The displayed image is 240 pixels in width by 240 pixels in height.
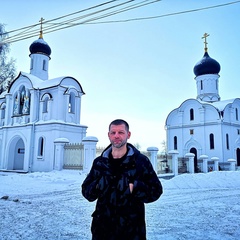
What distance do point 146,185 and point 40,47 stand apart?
77.7 feet

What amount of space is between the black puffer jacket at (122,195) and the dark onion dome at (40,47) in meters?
23.3

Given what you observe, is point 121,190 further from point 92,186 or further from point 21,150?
point 21,150

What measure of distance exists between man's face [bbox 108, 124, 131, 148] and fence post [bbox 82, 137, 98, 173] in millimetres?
11771

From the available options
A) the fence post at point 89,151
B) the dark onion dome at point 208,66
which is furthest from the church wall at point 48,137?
the dark onion dome at point 208,66

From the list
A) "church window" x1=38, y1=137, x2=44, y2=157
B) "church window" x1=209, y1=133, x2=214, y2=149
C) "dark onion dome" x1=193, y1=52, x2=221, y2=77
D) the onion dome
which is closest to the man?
"church window" x1=38, y1=137, x2=44, y2=157

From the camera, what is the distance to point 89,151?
46.2 ft

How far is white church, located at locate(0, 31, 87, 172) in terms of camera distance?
715 inches

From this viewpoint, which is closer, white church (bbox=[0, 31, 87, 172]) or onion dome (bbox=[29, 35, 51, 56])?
white church (bbox=[0, 31, 87, 172])

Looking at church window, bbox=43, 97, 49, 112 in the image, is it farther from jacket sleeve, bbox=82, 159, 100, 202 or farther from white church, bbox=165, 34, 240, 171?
jacket sleeve, bbox=82, 159, 100, 202

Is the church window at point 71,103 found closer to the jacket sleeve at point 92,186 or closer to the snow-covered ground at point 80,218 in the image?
the snow-covered ground at point 80,218

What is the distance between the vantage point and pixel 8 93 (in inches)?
833

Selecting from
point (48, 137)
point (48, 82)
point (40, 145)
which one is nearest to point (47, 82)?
point (48, 82)

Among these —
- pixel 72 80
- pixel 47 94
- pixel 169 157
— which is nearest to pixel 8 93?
pixel 47 94

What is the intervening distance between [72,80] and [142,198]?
18544 millimetres
